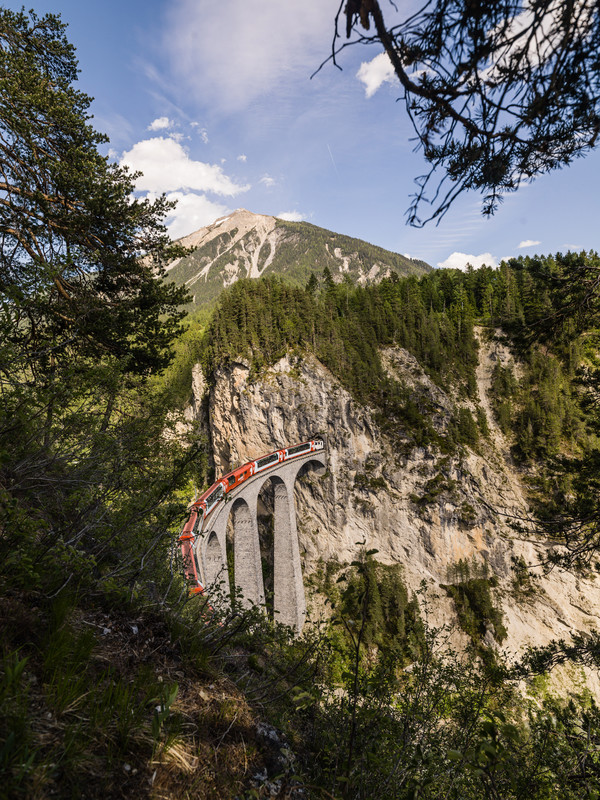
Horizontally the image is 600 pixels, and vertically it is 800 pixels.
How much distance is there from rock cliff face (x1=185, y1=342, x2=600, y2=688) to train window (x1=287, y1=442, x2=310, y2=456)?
2.33 m

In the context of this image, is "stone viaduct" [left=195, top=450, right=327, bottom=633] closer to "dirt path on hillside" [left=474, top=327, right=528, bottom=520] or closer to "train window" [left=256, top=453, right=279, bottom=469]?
"train window" [left=256, top=453, right=279, bottom=469]

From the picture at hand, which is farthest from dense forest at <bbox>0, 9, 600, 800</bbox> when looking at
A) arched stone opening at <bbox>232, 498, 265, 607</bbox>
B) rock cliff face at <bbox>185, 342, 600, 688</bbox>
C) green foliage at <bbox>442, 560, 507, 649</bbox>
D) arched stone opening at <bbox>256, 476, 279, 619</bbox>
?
arched stone opening at <bbox>256, 476, 279, 619</bbox>

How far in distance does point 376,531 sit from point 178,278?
201m

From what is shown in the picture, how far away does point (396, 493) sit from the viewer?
31.7m

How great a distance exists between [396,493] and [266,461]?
13.8 metres

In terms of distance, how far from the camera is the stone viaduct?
19953 mm

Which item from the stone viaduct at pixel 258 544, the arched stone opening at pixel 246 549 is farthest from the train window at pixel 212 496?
the arched stone opening at pixel 246 549

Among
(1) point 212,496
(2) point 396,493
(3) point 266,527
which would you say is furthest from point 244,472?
(2) point 396,493

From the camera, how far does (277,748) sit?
8.39 feet

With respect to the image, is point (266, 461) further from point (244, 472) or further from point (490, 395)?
point (490, 395)

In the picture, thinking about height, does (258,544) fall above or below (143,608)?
below

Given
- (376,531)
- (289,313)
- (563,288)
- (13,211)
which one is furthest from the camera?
(289,313)

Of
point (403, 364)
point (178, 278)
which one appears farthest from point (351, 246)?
point (403, 364)

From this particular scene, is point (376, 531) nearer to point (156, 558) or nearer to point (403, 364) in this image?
point (403, 364)
